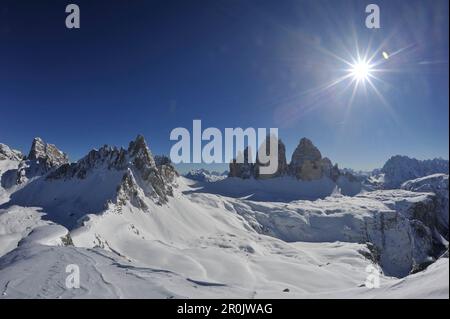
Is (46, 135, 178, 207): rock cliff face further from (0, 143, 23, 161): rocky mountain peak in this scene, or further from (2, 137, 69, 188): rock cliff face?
(0, 143, 23, 161): rocky mountain peak

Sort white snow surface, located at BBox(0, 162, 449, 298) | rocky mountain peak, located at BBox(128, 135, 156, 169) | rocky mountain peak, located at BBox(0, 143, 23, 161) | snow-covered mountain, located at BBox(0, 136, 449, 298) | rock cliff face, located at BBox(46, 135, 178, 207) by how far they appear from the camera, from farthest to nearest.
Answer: rocky mountain peak, located at BBox(0, 143, 23, 161) → rocky mountain peak, located at BBox(128, 135, 156, 169) → rock cliff face, located at BBox(46, 135, 178, 207) → snow-covered mountain, located at BBox(0, 136, 449, 298) → white snow surface, located at BBox(0, 162, 449, 298)

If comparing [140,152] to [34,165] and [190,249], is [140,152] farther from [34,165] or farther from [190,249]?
[190,249]

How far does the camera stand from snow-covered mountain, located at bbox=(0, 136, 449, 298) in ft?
61.0

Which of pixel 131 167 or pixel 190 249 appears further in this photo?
pixel 131 167

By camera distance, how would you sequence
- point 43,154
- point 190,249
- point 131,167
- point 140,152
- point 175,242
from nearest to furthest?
point 190,249 → point 175,242 → point 131,167 → point 140,152 → point 43,154

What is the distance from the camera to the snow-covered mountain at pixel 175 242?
61.0ft

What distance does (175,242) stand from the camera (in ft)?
327

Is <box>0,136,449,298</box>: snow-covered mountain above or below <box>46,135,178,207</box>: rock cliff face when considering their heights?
below

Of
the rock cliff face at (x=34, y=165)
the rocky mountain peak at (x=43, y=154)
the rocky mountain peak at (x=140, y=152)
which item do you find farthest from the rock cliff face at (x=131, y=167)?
the rocky mountain peak at (x=43, y=154)

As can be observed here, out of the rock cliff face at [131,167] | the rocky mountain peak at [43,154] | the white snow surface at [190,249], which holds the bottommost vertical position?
the white snow surface at [190,249]

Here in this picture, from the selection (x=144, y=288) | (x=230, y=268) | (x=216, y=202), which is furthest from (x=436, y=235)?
(x=144, y=288)

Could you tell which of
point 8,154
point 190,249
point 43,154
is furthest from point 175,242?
point 8,154

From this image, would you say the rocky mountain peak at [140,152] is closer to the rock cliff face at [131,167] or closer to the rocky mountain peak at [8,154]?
the rock cliff face at [131,167]

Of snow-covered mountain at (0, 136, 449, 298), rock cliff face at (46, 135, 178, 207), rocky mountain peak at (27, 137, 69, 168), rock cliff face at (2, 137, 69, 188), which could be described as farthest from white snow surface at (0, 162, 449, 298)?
rocky mountain peak at (27, 137, 69, 168)
